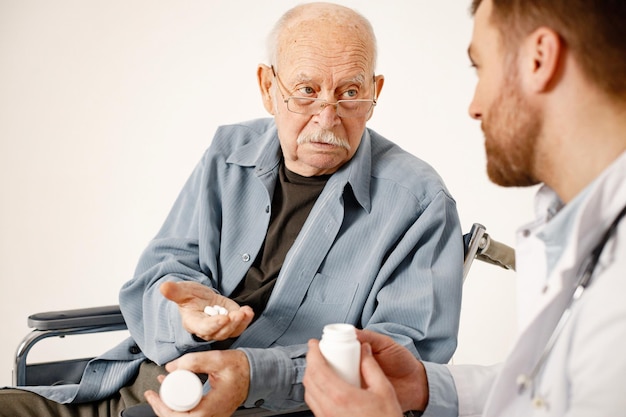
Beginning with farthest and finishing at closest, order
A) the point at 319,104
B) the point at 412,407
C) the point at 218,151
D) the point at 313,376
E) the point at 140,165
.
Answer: the point at 140,165, the point at 218,151, the point at 319,104, the point at 412,407, the point at 313,376

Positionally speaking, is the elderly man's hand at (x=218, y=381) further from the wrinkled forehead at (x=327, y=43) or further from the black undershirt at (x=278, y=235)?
the wrinkled forehead at (x=327, y=43)

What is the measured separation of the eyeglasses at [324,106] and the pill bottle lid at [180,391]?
0.87 m

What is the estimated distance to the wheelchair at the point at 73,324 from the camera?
6.88 feet

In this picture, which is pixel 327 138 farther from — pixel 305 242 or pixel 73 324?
pixel 73 324

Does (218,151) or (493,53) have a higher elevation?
(493,53)

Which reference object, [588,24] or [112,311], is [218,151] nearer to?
[112,311]

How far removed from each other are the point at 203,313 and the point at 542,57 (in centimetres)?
105

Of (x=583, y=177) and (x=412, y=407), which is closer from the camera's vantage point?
(x=583, y=177)

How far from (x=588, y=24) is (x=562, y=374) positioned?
54 cm

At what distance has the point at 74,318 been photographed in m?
2.14

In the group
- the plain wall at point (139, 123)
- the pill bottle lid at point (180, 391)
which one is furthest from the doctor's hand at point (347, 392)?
the plain wall at point (139, 123)

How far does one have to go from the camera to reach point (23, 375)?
2.16 meters

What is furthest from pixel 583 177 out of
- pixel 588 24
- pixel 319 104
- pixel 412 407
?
pixel 319 104

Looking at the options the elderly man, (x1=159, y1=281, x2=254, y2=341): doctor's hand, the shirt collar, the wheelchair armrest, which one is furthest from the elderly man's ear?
the wheelchair armrest
